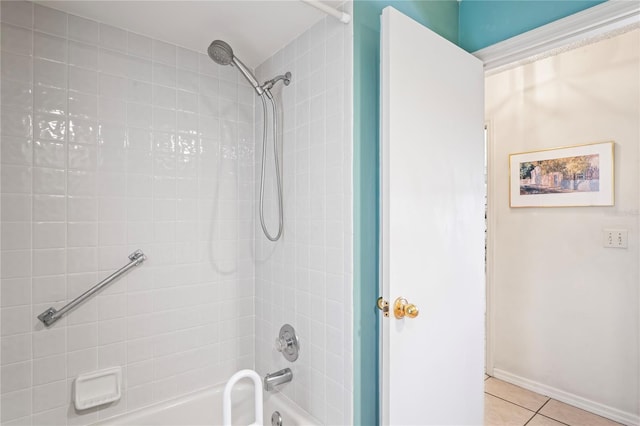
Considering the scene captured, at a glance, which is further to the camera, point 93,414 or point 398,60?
point 93,414

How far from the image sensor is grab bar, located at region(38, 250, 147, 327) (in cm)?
130

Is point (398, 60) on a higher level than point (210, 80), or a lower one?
lower

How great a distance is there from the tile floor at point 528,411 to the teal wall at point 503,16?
222 cm

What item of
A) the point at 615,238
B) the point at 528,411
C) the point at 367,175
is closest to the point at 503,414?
the point at 528,411

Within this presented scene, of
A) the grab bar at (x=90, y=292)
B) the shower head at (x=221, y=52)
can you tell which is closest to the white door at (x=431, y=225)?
the shower head at (x=221, y=52)

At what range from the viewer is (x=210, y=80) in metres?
1.70

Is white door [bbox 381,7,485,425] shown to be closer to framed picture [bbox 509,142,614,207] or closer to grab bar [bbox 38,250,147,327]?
grab bar [bbox 38,250,147,327]

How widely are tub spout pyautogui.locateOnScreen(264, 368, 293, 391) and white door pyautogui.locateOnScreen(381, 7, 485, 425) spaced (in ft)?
1.69

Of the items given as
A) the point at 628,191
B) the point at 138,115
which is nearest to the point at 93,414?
the point at 138,115

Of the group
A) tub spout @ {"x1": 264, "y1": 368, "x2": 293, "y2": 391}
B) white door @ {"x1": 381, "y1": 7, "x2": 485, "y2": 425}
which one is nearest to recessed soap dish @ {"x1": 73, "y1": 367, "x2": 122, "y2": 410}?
tub spout @ {"x1": 264, "y1": 368, "x2": 293, "y2": 391}

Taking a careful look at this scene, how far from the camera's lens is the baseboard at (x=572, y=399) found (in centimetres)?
210

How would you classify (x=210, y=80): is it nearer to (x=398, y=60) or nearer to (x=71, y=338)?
(x=398, y=60)

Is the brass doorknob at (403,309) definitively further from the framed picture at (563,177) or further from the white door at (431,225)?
the framed picture at (563,177)

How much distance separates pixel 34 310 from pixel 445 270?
162cm
